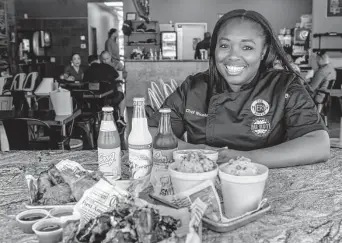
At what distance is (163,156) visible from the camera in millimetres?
1470

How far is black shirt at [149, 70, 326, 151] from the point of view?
194cm

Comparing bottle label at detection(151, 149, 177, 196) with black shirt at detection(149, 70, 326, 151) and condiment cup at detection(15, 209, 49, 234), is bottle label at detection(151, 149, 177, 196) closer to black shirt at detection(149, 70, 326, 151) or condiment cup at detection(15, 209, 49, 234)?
condiment cup at detection(15, 209, 49, 234)

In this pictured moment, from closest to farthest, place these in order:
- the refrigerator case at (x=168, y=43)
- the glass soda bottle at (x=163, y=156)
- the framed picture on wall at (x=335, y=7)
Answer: the glass soda bottle at (x=163, y=156), the framed picture on wall at (x=335, y=7), the refrigerator case at (x=168, y=43)

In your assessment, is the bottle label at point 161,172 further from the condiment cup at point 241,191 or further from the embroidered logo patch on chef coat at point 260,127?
the embroidered logo patch on chef coat at point 260,127

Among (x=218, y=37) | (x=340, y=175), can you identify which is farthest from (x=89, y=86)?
(x=340, y=175)

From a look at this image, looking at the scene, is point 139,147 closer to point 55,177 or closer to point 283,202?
point 55,177

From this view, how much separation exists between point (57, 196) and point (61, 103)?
2.93 metres

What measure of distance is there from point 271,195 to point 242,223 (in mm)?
295

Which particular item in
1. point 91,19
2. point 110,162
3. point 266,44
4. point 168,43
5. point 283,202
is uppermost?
point 91,19

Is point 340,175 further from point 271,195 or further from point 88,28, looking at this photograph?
point 88,28

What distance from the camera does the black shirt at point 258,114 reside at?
1938mm

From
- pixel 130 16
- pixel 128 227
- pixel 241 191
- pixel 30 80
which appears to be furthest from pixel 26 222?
pixel 130 16

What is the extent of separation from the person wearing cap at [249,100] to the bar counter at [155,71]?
784cm

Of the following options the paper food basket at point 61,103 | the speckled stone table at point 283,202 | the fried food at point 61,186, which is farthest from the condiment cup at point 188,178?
the paper food basket at point 61,103
